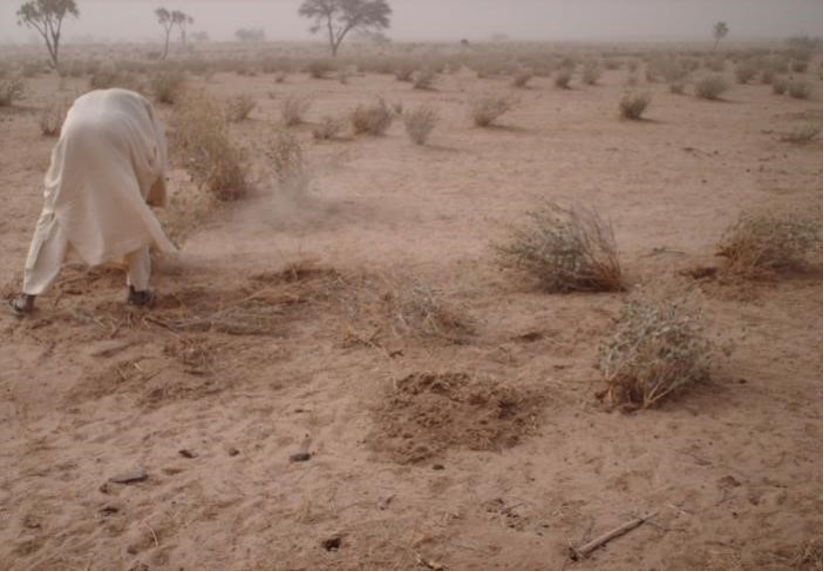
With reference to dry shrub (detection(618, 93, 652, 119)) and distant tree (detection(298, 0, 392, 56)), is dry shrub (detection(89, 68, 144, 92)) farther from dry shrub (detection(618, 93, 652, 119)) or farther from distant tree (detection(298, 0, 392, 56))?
distant tree (detection(298, 0, 392, 56))

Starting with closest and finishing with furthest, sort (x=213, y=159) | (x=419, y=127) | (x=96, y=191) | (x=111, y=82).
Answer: (x=96, y=191), (x=213, y=159), (x=419, y=127), (x=111, y=82)

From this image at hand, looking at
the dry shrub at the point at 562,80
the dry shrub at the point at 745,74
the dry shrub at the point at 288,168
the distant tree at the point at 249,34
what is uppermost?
the distant tree at the point at 249,34

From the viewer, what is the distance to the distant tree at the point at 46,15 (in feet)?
80.9

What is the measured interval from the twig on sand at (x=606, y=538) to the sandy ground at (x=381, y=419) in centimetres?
4

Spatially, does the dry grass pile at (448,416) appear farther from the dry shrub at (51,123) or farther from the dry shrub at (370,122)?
the dry shrub at (51,123)

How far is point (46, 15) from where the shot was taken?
25.2m

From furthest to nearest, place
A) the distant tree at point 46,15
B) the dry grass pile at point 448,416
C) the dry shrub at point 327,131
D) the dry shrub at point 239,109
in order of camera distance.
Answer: the distant tree at point 46,15, the dry shrub at point 239,109, the dry shrub at point 327,131, the dry grass pile at point 448,416

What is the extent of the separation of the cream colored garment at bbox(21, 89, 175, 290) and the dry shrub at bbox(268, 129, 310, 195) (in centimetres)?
328

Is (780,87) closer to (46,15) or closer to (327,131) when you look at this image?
(327,131)

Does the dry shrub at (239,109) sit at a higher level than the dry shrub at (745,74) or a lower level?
lower

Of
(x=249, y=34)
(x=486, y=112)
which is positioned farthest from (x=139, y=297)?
(x=249, y=34)

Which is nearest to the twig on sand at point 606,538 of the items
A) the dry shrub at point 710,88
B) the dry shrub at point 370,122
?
the dry shrub at point 370,122

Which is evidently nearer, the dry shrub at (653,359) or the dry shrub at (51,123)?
the dry shrub at (653,359)

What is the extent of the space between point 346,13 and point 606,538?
44.9 m
